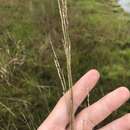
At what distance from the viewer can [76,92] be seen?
2.19 meters

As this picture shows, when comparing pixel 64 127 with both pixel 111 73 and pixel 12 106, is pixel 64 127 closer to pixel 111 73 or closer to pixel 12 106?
pixel 12 106

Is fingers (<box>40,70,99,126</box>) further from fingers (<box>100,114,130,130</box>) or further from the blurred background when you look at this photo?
the blurred background

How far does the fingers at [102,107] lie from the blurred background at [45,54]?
0.41 m

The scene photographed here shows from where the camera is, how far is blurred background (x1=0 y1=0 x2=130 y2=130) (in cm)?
286

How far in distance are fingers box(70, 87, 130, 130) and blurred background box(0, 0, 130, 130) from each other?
414 mm

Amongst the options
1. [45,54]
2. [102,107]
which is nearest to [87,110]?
[102,107]

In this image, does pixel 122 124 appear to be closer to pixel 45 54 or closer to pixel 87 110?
pixel 87 110

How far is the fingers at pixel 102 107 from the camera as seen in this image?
7.35ft

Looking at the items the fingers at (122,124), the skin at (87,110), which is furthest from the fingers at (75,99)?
the fingers at (122,124)

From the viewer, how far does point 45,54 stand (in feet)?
10.5

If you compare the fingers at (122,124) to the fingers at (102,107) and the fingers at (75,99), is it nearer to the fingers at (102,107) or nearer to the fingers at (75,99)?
the fingers at (102,107)

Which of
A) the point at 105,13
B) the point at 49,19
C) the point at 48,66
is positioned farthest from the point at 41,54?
the point at 105,13

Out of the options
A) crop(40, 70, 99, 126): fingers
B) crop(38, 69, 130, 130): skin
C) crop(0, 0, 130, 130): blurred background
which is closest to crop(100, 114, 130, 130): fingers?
crop(38, 69, 130, 130): skin

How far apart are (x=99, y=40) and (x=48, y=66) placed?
0.44 metres
